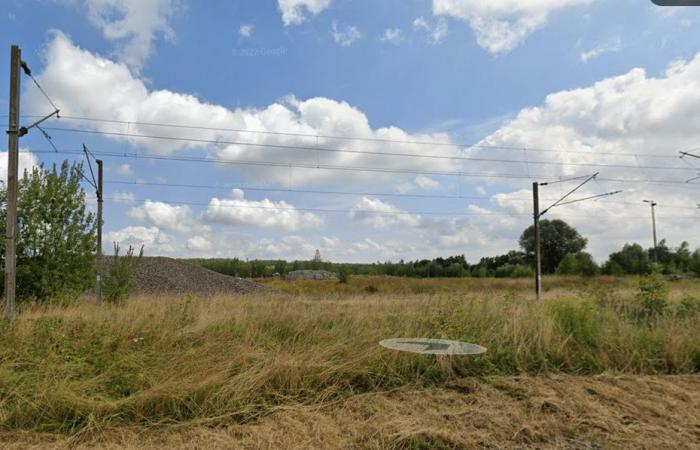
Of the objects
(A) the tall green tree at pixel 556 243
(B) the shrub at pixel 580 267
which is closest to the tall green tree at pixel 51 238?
(B) the shrub at pixel 580 267

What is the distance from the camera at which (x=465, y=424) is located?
449cm

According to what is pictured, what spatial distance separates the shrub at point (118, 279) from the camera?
66.5 feet

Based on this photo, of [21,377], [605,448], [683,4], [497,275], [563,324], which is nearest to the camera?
[683,4]

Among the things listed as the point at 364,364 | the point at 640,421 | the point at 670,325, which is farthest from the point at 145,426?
the point at 670,325

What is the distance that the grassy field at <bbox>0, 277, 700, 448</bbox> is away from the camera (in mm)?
4336

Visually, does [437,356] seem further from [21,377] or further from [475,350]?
[21,377]

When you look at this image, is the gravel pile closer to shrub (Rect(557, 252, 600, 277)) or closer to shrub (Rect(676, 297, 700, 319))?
Answer: shrub (Rect(676, 297, 700, 319))

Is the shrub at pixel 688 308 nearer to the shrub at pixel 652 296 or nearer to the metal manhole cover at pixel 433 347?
the shrub at pixel 652 296

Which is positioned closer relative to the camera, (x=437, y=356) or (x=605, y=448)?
(x=605, y=448)

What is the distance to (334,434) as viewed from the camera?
14.0 feet

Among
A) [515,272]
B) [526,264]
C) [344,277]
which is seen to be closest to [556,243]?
[526,264]

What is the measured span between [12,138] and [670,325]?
46.5ft

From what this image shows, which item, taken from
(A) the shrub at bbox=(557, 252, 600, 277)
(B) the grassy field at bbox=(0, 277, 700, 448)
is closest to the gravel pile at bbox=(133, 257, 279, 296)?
(B) the grassy field at bbox=(0, 277, 700, 448)

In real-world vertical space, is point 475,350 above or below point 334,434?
above
